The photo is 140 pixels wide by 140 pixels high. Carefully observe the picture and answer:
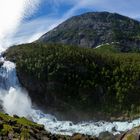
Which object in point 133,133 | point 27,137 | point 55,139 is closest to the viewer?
point 133,133

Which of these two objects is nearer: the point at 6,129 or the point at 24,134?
the point at 24,134

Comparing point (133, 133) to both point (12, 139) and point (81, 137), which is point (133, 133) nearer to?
point (12, 139)

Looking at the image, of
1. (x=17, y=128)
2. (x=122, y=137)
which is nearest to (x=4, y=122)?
(x=17, y=128)

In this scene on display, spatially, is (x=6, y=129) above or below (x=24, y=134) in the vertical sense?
above

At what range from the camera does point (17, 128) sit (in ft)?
484

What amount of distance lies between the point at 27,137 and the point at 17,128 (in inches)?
580

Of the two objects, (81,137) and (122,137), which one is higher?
(81,137)

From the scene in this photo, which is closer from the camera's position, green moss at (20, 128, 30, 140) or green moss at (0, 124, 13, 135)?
green moss at (20, 128, 30, 140)

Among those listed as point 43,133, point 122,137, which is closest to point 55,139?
point 43,133

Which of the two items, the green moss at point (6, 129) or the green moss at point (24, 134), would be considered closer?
the green moss at point (24, 134)

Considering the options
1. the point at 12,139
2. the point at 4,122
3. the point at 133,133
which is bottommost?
the point at 133,133

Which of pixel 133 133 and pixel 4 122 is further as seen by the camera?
pixel 4 122

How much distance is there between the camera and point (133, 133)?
95.2 meters

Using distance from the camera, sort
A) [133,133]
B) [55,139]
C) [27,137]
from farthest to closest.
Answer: [55,139] < [27,137] < [133,133]
